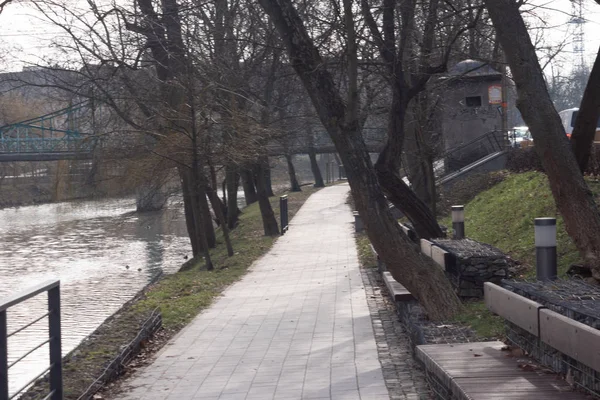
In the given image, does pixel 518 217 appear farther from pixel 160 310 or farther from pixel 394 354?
pixel 394 354

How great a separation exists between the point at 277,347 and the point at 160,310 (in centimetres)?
311

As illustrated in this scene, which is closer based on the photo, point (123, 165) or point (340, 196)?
point (123, 165)

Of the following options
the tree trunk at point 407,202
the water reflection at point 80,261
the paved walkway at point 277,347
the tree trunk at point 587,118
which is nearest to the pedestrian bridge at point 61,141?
the water reflection at point 80,261

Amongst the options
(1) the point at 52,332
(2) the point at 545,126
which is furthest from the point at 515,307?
(2) the point at 545,126

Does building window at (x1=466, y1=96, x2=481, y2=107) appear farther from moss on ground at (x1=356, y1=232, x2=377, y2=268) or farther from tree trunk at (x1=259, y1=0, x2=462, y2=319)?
tree trunk at (x1=259, y1=0, x2=462, y2=319)

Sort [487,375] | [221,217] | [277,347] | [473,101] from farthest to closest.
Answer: [473,101], [221,217], [277,347], [487,375]

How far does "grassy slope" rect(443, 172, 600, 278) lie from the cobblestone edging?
1.85 meters

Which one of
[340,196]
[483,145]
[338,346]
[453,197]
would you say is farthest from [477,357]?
[340,196]

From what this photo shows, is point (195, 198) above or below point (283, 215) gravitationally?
above

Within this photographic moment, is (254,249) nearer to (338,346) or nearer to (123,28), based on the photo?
(123,28)

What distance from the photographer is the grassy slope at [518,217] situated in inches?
456

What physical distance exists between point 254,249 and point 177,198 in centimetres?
452

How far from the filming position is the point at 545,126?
8.84 meters

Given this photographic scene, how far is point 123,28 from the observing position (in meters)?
20.2
